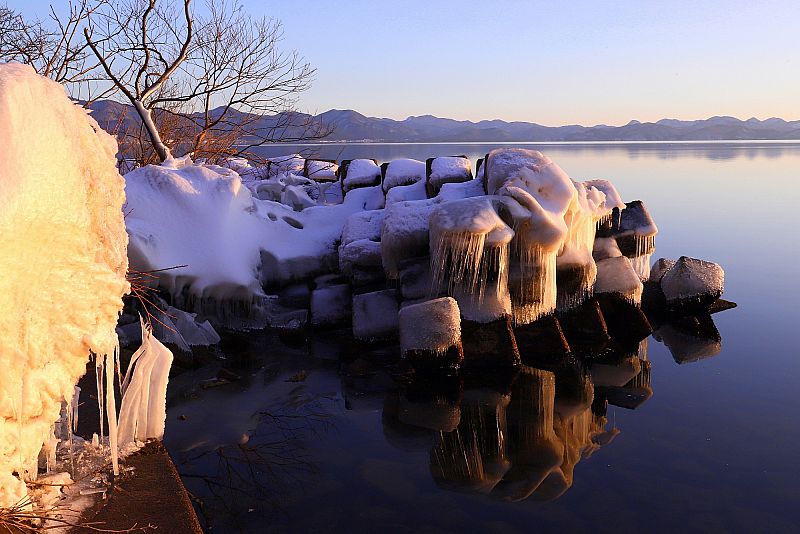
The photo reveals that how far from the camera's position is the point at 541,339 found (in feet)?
28.9

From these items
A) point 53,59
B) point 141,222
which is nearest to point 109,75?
point 53,59

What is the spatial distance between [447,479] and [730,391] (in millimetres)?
4180

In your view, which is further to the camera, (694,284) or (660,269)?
(660,269)

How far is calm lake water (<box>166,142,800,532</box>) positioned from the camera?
5.23 meters

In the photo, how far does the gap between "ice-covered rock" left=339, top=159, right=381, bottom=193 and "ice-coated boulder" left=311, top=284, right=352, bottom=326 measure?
11.8 feet

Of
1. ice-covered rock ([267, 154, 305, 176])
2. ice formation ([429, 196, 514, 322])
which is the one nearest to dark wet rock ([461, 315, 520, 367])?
ice formation ([429, 196, 514, 322])

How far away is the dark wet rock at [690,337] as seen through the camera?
940 cm

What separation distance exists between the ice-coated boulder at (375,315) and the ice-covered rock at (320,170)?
332 inches

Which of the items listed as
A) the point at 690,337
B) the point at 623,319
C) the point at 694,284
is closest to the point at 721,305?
the point at 694,284

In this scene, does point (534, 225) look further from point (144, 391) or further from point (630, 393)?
point (144, 391)

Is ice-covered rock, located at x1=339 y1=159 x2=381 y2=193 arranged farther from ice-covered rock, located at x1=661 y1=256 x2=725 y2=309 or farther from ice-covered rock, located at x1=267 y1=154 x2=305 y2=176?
ice-covered rock, located at x1=661 y1=256 x2=725 y2=309

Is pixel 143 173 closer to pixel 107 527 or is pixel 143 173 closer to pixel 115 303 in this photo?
pixel 115 303

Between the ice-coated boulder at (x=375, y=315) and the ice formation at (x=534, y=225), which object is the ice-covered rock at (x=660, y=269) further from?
the ice-coated boulder at (x=375, y=315)

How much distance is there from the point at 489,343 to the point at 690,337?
3.68 m
